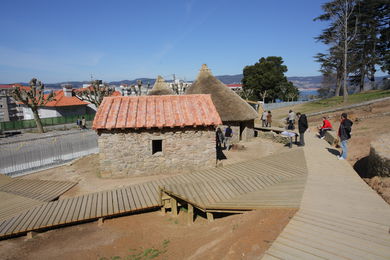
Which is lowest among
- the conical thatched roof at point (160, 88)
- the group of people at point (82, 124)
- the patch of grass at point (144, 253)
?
the patch of grass at point (144, 253)

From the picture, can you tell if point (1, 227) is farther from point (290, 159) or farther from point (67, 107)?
point (67, 107)

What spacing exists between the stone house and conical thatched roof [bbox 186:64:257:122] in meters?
6.13

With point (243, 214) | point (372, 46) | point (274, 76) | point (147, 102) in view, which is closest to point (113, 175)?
point (147, 102)

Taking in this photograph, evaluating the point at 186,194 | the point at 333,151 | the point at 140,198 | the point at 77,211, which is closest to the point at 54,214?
the point at 77,211

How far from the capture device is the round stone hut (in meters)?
19.2

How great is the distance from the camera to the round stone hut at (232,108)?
1922cm

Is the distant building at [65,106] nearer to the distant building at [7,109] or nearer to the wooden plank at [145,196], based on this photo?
the distant building at [7,109]

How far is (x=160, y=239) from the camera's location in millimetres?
7555

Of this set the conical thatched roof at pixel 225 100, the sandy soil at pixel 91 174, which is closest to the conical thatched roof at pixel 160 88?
the conical thatched roof at pixel 225 100

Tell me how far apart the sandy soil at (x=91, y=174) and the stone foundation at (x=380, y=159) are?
7087mm

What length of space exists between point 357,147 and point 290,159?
173 inches

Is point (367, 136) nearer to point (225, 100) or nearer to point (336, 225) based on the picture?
point (225, 100)

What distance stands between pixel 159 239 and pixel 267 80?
44665mm

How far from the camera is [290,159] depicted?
1096 centimetres
